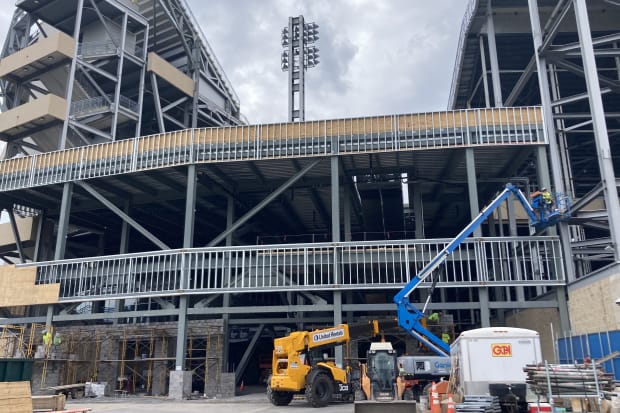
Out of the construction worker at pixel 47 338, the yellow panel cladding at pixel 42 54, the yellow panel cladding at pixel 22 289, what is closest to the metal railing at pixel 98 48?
the yellow panel cladding at pixel 42 54

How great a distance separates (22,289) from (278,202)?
57.3 feet

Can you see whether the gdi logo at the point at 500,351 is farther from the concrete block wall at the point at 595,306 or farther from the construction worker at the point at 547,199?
the construction worker at the point at 547,199

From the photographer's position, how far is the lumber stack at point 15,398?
50.3 feet

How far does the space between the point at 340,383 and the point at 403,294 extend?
16.8 feet

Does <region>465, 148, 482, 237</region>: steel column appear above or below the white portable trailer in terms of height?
above

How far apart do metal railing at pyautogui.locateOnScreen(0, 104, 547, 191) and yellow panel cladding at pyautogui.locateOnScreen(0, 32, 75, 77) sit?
1507 centimetres

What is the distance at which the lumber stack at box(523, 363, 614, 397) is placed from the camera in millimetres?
14617

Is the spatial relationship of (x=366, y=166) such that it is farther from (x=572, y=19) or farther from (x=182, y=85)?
(x=182, y=85)

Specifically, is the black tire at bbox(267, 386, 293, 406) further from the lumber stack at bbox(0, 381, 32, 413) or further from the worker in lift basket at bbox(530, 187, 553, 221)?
the worker in lift basket at bbox(530, 187, 553, 221)

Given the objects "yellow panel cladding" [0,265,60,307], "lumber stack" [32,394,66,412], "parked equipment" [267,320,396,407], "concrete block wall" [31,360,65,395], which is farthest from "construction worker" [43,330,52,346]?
"parked equipment" [267,320,396,407]

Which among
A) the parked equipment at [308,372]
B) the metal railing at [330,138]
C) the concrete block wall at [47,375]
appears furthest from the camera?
the concrete block wall at [47,375]

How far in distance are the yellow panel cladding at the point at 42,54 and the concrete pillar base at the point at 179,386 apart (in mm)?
29144

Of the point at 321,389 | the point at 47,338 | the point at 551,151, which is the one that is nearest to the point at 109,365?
the point at 47,338

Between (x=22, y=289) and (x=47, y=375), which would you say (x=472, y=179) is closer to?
(x=47, y=375)
